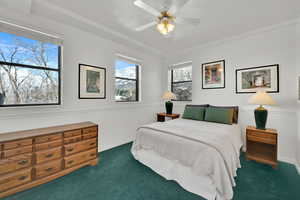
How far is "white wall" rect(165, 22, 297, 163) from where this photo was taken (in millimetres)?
2531

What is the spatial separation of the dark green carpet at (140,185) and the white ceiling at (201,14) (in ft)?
8.58

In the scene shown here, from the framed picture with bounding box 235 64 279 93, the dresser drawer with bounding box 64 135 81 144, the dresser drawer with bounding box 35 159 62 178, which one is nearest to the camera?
the dresser drawer with bounding box 35 159 62 178

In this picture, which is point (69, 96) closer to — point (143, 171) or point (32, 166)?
point (32, 166)

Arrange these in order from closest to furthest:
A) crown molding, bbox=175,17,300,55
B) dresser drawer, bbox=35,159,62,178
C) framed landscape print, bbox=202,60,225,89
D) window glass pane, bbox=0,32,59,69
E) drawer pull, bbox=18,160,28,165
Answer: drawer pull, bbox=18,160,28,165 < dresser drawer, bbox=35,159,62,178 < window glass pane, bbox=0,32,59,69 < crown molding, bbox=175,17,300,55 < framed landscape print, bbox=202,60,225,89

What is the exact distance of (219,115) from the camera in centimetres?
291

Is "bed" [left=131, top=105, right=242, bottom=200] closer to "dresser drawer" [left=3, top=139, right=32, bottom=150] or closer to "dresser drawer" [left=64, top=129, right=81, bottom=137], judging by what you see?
"dresser drawer" [left=64, top=129, right=81, bottom=137]

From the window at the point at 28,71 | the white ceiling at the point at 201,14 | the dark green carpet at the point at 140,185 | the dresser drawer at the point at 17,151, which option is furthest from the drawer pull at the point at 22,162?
the white ceiling at the point at 201,14

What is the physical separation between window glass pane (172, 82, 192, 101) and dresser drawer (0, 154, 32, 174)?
383 centimetres

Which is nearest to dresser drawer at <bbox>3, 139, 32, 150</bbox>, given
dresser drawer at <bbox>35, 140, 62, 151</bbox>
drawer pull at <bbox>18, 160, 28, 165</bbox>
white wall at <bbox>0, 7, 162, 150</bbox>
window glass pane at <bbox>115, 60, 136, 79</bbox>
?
dresser drawer at <bbox>35, 140, 62, 151</bbox>

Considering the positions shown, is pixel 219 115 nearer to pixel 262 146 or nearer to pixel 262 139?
pixel 262 139

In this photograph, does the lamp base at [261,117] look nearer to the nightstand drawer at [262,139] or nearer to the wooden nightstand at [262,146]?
the wooden nightstand at [262,146]

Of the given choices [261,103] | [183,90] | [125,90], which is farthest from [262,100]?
[125,90]

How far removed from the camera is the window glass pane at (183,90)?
4160 mm

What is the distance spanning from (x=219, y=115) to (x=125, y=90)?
8.26 ft
